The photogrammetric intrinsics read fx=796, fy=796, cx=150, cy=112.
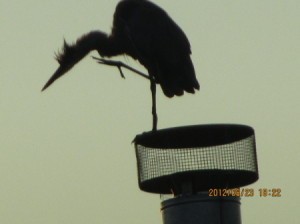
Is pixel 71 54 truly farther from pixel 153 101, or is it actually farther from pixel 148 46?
pixel 153 101

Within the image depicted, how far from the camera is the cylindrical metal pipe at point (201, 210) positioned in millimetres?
5738

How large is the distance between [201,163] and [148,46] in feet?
13.2

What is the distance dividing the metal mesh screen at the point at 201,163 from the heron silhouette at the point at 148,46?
2.84 metres

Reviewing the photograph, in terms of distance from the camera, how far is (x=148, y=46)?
970 cm

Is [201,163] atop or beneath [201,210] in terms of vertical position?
atop

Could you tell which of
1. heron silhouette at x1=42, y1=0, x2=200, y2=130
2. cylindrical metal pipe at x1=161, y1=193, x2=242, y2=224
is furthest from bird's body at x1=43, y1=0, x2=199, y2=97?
cylindrical metal pipe at x1=161, y1=193, x2=242, y2=224

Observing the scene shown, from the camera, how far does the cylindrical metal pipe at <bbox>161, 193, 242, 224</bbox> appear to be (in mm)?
5738

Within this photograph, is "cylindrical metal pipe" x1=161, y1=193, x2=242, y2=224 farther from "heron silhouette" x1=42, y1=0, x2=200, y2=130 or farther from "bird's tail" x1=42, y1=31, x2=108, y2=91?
"bird's tail" x1=42, y1=31, x2=108, y2=91

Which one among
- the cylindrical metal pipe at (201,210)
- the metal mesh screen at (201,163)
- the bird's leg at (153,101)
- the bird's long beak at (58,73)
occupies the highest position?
the bird's long beak at (58,73)

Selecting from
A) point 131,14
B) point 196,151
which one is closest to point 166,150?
point 196,151

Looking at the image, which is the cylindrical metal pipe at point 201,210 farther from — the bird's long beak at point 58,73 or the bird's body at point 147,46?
the bird's long beak at point 58,73

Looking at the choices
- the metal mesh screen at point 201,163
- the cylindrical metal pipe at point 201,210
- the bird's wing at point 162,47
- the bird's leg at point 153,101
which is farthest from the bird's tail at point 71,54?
the cylindrical metal pipe at point 201,210

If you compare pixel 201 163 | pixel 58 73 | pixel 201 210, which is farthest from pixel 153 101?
pixel 201 210

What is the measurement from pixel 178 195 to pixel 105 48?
4.94m
